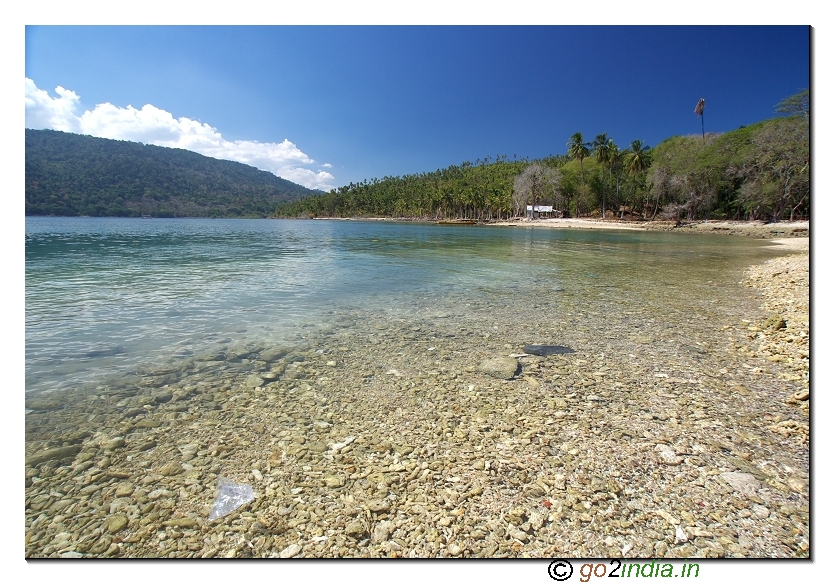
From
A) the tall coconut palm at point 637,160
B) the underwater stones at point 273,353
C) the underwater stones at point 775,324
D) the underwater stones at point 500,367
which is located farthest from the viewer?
the tall coconut palm at point 637,160

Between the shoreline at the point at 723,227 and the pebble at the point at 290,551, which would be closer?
the pebble at the point at 290,551

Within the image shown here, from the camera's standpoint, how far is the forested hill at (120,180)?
4625 millimetres

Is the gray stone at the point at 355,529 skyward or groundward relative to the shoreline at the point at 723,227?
groundward

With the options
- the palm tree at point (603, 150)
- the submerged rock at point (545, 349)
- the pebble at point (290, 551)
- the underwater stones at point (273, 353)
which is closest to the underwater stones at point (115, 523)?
the pebble at point (290, 551)

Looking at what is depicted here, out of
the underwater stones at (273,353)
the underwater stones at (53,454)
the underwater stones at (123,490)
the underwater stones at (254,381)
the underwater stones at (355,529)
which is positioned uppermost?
the underwater stones at (273,353)

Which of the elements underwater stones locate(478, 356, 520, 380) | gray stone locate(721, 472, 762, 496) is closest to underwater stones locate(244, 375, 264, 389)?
underwater stones locate(478, 356, 520, 380)

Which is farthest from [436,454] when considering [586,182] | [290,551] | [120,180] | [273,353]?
[586,182]

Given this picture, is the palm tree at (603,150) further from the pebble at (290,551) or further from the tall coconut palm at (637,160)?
the pebble at (290,551)

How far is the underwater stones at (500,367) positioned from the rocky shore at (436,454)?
0.04 metres

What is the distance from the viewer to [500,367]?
532cm

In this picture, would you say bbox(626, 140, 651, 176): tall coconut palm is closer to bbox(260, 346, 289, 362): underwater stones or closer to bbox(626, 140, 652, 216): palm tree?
bbox(626, 140, 652, 216): palm tree

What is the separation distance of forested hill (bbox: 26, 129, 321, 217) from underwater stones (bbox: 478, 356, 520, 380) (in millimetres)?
4786

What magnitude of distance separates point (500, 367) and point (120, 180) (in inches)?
3027
